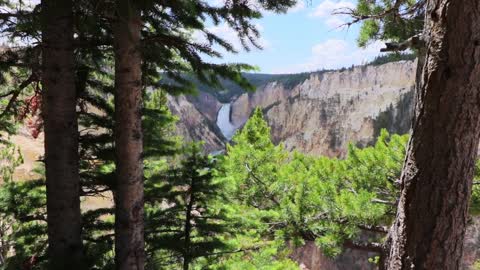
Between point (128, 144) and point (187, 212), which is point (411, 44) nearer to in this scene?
point (128, 144)

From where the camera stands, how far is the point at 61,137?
3580 millimetres

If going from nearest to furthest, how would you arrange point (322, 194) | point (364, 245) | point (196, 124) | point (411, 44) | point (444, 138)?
1. point (444, 138)
2. point (411, 44)
3. point (322, 194)
4. point (364, 245)
5. point (196, 124)

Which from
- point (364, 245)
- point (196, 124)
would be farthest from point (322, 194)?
point (196, 124)

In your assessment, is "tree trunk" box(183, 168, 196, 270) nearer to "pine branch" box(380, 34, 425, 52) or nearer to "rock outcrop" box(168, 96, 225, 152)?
"pine branch" box(380, 34, 425, 52)

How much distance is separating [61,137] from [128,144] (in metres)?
0.64

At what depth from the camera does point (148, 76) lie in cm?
438

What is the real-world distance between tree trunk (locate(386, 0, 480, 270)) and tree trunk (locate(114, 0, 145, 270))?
2.00 metres

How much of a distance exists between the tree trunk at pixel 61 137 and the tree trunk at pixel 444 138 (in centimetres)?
258

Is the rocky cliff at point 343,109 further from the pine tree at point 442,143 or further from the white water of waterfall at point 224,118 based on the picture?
the pine tree at point 442,143

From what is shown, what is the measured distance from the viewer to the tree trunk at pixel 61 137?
351cm

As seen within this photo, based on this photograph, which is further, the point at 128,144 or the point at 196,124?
the point at 196,124

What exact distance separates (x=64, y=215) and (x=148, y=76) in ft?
5.06

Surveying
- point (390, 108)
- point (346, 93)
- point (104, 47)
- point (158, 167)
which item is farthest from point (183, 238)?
point (346, 93)

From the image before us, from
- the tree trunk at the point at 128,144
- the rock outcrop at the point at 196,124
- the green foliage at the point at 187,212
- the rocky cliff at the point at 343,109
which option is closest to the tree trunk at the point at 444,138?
the tree trunk at the point at 128,144
